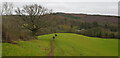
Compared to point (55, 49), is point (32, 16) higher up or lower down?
higher up

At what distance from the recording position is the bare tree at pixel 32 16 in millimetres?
35875

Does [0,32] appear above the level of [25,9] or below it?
below

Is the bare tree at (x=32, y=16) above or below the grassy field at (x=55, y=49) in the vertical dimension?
above

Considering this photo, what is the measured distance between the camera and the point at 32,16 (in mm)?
36031

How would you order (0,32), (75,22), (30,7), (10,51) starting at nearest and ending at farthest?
(10,51), (0,32), (30,7), (75,22)

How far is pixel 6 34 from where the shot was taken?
2080 centimetres

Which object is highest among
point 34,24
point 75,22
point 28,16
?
point 28,16

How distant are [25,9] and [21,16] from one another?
2574mm

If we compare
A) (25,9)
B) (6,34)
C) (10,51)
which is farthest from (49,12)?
(10,51)

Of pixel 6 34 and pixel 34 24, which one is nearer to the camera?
pixel 6 34

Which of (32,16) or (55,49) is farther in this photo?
(32,16)

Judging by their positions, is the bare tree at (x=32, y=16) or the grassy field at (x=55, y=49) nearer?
the grassy field at (x=55, y=49)

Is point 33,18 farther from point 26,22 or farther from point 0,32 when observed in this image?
point 0,32

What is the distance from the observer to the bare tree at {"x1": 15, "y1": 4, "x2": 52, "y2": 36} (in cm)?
3588
